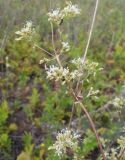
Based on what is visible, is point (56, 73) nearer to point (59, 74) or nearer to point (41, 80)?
point (59, 74)

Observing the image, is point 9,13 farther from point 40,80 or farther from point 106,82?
point 106,82

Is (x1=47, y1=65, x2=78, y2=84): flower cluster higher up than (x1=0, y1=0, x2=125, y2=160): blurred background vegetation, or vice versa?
(x1=0, y1=0, x2=125, y2=160): blurred background vegetation

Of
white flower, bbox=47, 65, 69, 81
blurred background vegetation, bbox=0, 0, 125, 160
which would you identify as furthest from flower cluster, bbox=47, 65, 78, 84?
blurred background vegetation, bbox=0, 0, 125, 160

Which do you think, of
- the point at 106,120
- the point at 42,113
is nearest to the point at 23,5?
the point at 42,113

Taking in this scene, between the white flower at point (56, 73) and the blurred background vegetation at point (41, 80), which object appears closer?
the white flower at point (56, 73)

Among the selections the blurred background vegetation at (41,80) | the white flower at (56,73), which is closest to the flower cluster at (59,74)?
the white flower at (56,73)

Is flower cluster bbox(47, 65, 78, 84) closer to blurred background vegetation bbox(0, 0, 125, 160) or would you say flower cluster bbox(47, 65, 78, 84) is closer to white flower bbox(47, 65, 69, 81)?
white flower bbox(47, 65, 69, 81)

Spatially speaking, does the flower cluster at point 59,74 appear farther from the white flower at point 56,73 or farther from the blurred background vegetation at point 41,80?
the blurred background vegetation at point 41,80

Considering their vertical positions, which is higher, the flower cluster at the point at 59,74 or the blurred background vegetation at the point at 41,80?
the blurred background vegetation at the point at 41,80

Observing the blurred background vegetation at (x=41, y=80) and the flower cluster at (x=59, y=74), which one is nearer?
the flower cluster at (x=59, y=74)

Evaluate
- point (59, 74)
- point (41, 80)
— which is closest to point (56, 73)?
point (59, 74)
